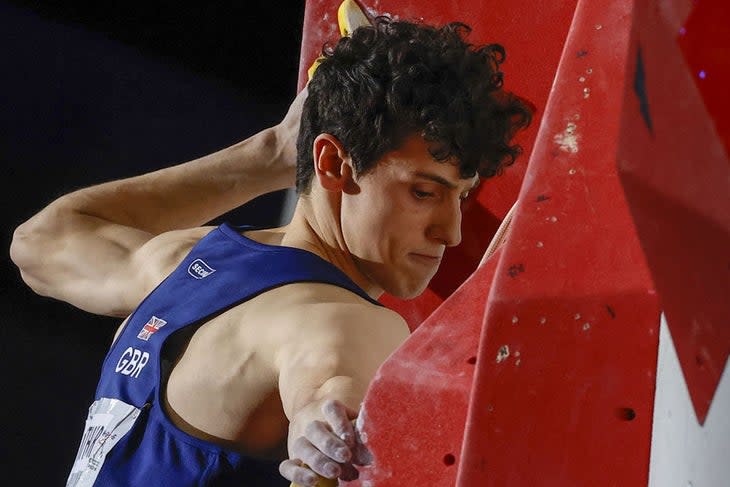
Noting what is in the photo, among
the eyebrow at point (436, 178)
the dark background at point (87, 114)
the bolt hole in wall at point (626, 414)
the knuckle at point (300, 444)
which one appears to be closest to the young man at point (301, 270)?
the eyebrow at point (436, 178)

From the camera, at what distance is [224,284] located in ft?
4.28

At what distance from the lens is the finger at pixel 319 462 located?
85 cm

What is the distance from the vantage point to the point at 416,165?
1.29m

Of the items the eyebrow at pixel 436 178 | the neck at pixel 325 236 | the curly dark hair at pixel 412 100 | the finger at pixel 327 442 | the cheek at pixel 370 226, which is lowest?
the neck at pixel 325 236

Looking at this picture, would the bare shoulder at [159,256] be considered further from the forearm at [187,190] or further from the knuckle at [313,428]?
the knuckle at [313,428]

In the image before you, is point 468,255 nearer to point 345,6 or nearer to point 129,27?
point 345,6

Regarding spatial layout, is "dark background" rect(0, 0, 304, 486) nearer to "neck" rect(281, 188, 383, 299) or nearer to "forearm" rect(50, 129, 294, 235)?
"forearm" rect(50, 129, 294, 235)

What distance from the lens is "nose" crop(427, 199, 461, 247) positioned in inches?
51.0

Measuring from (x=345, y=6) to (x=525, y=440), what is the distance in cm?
101

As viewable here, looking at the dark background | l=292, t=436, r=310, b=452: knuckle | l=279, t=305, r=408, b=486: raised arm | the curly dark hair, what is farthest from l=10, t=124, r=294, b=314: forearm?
the dark background

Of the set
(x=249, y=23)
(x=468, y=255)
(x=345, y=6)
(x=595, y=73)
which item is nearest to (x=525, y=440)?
(x=595, y=73)

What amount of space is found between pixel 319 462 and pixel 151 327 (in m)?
0.55

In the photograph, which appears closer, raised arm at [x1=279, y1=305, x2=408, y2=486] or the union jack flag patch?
raised arm at [x1=279, y1=305, x2=408, y2=486]

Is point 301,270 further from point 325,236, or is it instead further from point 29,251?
point 29,251
